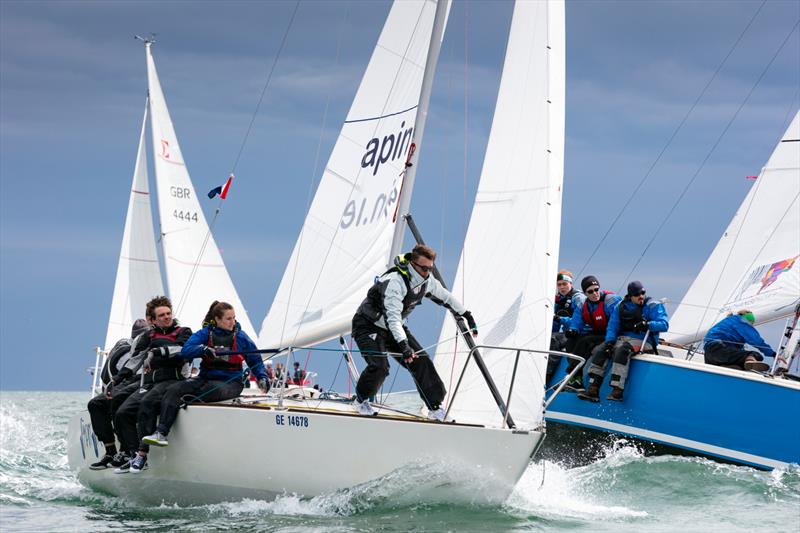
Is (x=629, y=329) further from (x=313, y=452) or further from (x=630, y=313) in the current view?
(x=313, y=452)

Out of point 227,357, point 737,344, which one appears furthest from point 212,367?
point 737,344

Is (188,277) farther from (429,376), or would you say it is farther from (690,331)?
(429,376)

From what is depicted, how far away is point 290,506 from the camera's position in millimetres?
8320

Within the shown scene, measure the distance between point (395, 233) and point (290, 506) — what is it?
288 centimetres

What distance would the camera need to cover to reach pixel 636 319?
474 inches

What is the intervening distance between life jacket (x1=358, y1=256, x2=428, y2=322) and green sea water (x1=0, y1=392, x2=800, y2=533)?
47.2 inches

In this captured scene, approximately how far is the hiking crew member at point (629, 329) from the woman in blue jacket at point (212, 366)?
4573 mm

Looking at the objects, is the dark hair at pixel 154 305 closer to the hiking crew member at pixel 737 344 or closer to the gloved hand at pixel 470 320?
the gloved hand at pixel 470 320

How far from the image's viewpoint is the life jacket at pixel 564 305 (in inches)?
522

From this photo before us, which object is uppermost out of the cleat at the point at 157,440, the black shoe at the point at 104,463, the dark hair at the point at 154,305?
the dark hair at the point at 154,305

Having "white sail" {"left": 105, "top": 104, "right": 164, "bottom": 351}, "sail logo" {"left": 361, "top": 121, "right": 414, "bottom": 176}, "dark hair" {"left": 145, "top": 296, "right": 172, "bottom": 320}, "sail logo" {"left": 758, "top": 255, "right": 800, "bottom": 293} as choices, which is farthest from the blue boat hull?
"white sail" {"left": 105, "top": 104, "right": 164, "bottom": 351}

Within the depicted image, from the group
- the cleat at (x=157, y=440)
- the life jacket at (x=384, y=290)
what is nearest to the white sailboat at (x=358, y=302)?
the cleat at (x=157, y=440)

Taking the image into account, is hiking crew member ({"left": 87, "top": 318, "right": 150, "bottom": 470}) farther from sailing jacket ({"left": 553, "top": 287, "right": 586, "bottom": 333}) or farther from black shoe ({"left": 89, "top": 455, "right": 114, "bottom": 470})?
sailing jacket ({"left": 553, "top": 287, "right": 586, "bottom": 333})

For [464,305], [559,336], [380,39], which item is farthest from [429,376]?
[559,336]
